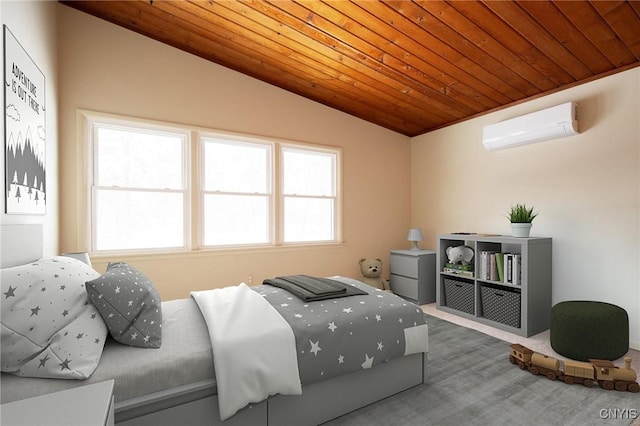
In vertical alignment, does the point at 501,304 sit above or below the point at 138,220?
below

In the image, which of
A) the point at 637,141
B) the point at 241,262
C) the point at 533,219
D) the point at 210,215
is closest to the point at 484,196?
the point at 533,219

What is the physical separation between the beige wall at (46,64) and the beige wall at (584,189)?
4288 millimetres

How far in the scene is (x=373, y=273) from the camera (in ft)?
13.7

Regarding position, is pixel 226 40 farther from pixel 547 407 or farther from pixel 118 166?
pixel 547 407

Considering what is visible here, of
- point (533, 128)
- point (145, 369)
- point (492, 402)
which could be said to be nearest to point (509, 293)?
point (492, 402)

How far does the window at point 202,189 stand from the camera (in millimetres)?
3039

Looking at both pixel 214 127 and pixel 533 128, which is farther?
pixel 214 127

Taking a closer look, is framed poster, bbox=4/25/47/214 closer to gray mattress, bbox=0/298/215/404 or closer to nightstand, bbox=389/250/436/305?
gray mattress, bbox=0/298/215/404

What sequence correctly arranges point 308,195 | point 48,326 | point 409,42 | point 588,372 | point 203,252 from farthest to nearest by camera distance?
1. point 308,195
2. point 203,252
3. point 409,42
4. point 588,372
5. point 48,326

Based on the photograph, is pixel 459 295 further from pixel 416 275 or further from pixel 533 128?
pixel 533 128

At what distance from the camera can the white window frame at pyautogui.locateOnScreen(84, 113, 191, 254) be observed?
2.92 meters

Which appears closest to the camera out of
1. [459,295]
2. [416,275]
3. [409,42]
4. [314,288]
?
[314,288]

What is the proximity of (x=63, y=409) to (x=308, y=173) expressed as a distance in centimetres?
355

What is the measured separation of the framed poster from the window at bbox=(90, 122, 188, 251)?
0.74 m
